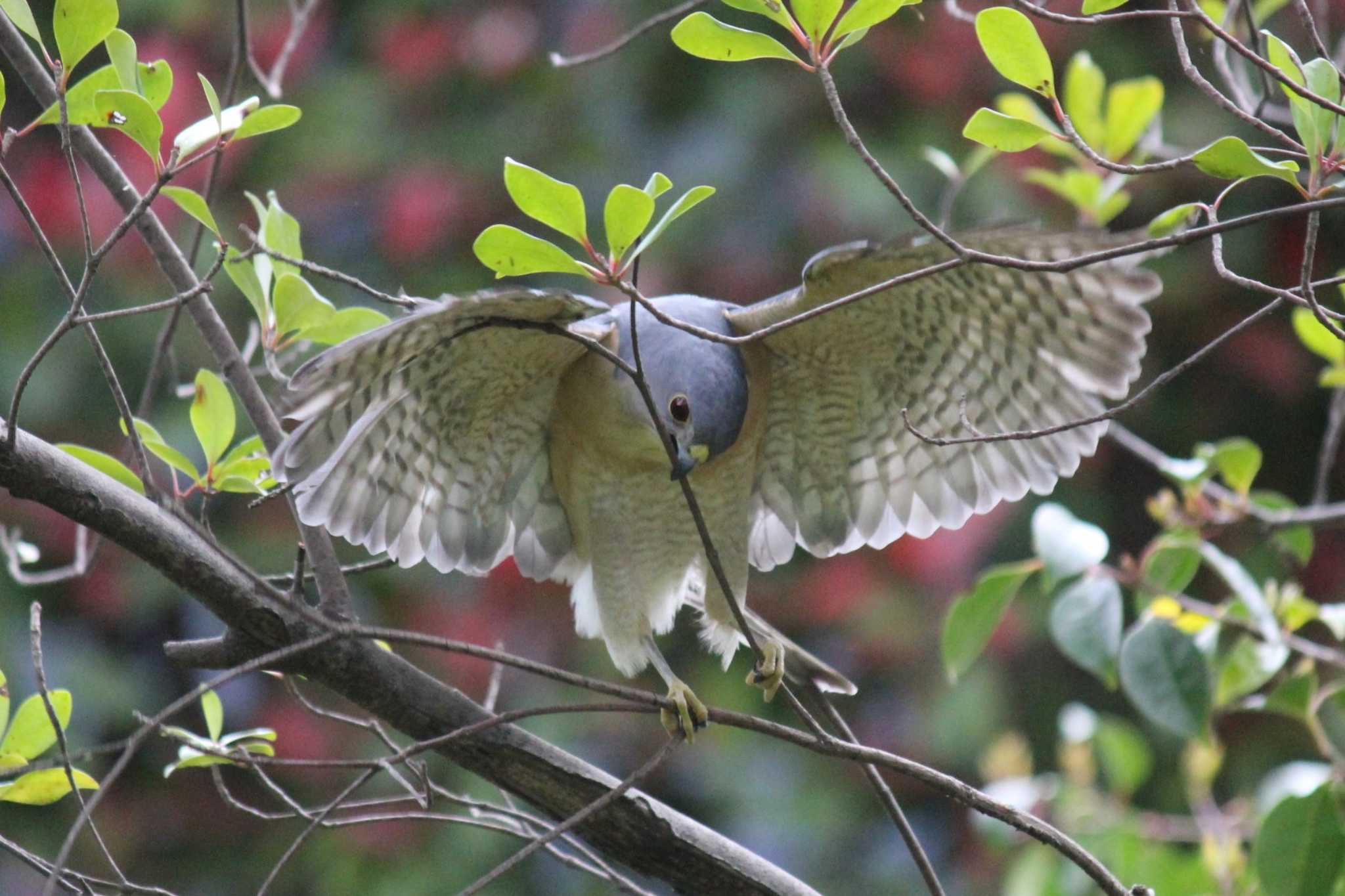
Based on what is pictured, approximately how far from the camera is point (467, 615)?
15.5ft

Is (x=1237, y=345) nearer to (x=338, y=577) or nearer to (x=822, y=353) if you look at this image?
(x=822, y=353)

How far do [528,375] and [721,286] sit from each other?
2.34 metres

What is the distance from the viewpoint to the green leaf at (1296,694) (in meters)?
2.38

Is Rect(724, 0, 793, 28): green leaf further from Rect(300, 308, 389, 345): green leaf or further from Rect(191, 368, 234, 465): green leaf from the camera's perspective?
Rect(191, 368, 234, 465): green leaf

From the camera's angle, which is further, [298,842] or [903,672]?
[903,672]

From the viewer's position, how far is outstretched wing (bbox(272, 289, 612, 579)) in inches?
82.3

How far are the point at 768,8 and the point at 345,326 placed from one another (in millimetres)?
922

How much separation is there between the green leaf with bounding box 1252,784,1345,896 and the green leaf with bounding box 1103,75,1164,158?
121cm

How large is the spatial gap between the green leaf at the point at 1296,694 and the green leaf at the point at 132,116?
1974 millimetres

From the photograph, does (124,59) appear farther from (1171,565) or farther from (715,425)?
(1171,565)

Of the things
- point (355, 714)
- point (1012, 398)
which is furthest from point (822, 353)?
point (355, 714)

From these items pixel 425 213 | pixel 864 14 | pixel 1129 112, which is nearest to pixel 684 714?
pixel 864 14

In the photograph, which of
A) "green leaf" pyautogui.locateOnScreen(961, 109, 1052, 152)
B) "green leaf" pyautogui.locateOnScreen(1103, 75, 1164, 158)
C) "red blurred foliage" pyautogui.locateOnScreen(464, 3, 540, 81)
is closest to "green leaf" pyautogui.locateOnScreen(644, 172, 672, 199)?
"green leaf" pyautogui.locateOnScreen(961, 109, 1052, 152)

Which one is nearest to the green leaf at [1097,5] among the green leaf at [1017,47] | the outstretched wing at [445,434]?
the green leaf at [1017,47]
